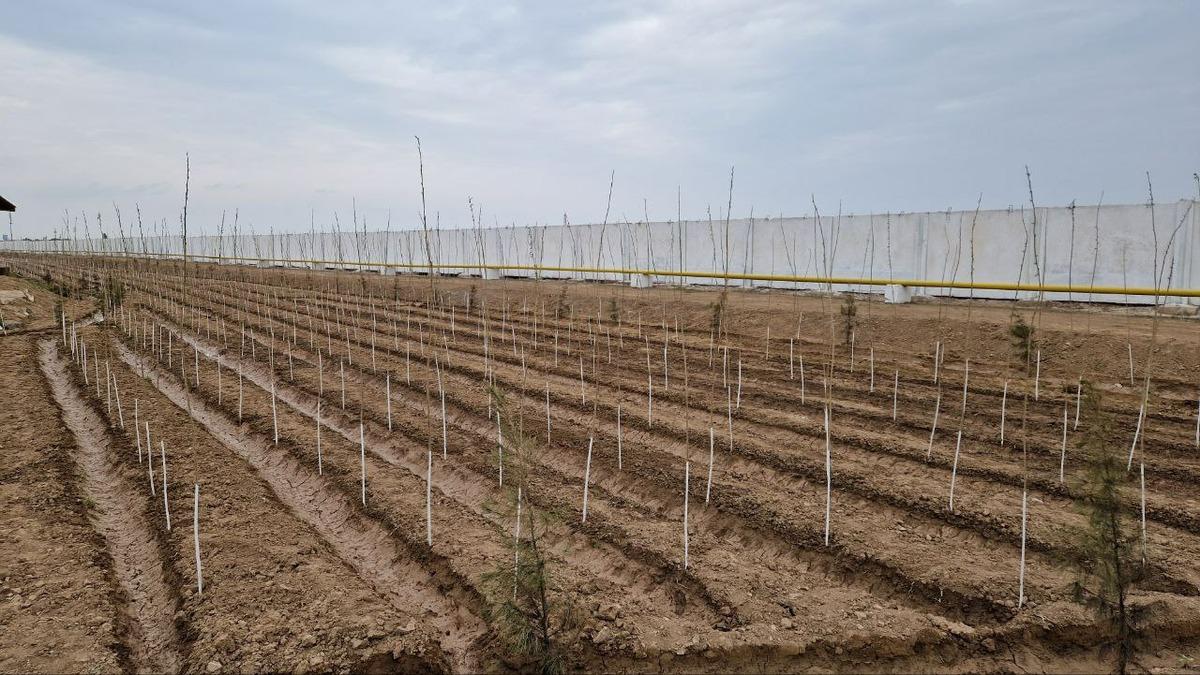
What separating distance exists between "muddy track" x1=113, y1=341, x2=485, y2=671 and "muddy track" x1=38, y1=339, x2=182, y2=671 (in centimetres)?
104

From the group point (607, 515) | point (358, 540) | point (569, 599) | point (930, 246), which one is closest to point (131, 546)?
→ point (358, 540)

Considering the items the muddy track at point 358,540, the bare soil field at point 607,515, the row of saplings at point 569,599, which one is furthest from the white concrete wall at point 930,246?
the muddy track at point 358,540

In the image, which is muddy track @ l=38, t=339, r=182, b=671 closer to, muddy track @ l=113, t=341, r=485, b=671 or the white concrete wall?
muddy track @ l=113, t=341, r=485, b=671

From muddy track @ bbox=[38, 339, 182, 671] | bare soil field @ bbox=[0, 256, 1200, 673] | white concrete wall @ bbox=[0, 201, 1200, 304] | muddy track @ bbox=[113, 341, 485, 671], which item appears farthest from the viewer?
white concrete wall @ bbox=[0, 201, 1200, 304]

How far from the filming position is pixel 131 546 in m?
5.09

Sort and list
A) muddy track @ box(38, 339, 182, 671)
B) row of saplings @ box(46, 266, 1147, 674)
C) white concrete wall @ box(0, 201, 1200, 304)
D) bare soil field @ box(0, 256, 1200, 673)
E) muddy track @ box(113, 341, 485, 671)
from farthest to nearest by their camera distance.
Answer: white concrete wall @ box(0, 201, 1200, 304) < muddy track @ box(113, 341, 485, 671) < muddy track @ box(38, 339, 182, 671) < bare soil field @ box(0, 256, 1200, 673) < row of saplings @ box(46, 266, 1147, 674)

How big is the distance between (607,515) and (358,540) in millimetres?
2042

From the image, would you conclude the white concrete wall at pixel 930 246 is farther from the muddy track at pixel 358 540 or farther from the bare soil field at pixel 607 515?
the muddy track at pixel 358 540

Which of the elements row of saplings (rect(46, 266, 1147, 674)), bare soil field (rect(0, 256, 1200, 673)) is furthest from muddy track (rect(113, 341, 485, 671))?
row of saplings (rect(46, 266, 1147, 674))

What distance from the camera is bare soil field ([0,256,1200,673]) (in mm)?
3703

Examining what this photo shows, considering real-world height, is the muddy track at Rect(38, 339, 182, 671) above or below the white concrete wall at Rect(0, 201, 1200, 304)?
below

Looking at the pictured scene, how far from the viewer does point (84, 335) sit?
44.4 ft

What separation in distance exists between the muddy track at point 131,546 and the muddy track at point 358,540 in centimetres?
104

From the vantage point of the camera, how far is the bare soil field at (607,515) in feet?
12.1
